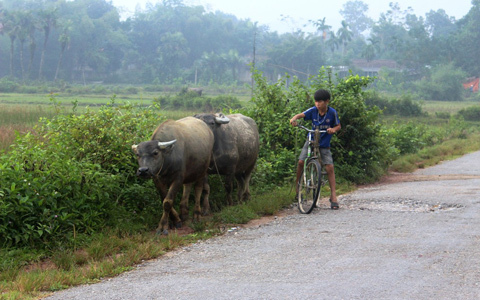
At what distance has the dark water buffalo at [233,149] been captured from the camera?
893 cm

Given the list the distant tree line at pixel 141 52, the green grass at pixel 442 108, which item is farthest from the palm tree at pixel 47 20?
the green grass at pixel 442 108

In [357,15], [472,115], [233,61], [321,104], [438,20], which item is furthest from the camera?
[357,15]

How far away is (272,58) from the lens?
72.8 metres

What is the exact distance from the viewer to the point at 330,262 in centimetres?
562

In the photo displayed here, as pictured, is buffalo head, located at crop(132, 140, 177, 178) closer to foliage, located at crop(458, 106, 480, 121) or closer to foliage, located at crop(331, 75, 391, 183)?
foliage, located at crop(331, 75, 391, 183)

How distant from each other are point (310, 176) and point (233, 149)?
49.4 inches

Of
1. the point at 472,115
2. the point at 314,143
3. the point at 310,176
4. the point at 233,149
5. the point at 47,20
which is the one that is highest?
the point at 47,20

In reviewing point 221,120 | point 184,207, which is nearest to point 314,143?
point 221,120

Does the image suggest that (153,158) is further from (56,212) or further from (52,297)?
(52,297)

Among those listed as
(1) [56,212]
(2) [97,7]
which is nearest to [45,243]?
(1) [56,212]

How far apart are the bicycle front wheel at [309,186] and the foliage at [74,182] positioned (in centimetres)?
204

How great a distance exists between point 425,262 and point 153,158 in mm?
3291

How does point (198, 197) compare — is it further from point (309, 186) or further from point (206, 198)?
point (309, 186)

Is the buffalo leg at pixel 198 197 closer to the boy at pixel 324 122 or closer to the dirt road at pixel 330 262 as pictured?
the dirt road at pixel 330 262
